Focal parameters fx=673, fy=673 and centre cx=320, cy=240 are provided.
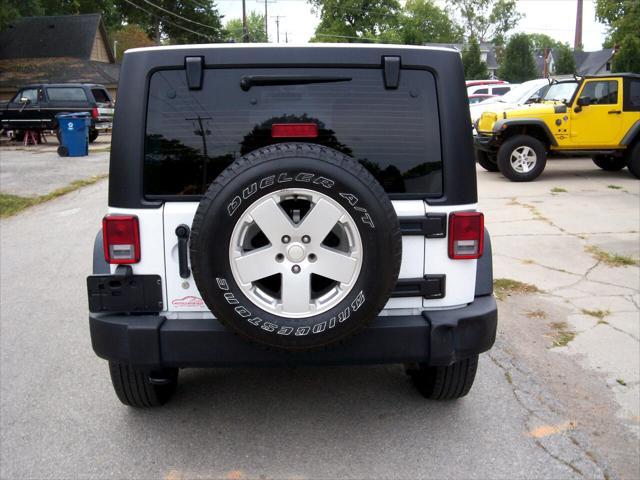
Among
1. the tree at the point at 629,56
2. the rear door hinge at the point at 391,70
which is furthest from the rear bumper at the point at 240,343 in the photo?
the tree at the point at 629,56

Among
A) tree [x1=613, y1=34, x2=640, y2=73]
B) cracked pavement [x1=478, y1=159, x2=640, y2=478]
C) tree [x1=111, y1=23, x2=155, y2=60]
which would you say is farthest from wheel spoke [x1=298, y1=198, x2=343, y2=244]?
tree [x1=111, y1=23, x2=155, y2=60]

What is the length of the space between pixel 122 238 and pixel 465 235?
170 cm

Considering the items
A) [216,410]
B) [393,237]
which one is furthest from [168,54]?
[216,410]

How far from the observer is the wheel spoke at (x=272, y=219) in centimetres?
294

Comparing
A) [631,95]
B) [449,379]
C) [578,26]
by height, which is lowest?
[449,379]

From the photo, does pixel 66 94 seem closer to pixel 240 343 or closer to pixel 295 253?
pixel 240 343

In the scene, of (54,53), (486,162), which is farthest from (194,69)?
(54,53)

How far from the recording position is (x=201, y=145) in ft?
10.7

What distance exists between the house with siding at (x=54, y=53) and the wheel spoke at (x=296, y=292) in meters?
43.1

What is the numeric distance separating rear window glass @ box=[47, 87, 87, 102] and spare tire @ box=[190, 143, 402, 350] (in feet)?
80.3

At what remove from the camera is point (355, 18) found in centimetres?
7731

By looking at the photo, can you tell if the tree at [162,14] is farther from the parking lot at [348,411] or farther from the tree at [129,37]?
the parking lot at [348,411]

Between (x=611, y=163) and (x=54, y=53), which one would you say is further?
(x=54, y=53)

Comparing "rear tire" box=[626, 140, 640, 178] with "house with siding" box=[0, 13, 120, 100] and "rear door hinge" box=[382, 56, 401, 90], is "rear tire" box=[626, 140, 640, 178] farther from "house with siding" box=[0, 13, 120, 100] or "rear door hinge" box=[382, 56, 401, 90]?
"house with siding" box=[0, 13, 120, 100]
